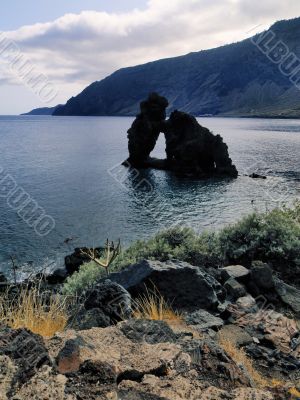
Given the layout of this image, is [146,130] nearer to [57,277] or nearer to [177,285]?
[57,277]

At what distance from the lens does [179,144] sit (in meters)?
84.6

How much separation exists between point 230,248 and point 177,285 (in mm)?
7006

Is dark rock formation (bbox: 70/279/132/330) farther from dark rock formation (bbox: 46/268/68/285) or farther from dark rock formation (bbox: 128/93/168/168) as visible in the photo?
dark rock formation (bbox: 128/93/168/168)

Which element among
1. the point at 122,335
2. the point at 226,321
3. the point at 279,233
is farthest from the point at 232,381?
the point at 279,233

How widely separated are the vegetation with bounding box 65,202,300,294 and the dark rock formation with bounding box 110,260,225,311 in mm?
4671

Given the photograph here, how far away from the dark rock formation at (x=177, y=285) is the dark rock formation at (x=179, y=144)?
65577mm

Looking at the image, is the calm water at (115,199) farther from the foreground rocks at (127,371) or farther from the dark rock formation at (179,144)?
the foreground rocks at (127,371)

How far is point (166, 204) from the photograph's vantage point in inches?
2074

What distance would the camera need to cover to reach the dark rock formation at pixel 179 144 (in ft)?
261

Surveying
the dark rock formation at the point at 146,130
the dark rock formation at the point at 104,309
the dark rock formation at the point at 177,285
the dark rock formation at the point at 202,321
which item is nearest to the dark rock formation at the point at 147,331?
the dark rock formation at the point at 104,309

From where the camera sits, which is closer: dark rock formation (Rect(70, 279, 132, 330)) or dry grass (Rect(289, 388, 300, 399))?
dry grass (Rect(289, 388, 300, 399))

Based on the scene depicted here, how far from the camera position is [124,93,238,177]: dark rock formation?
79438mm

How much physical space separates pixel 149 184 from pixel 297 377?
60811 millimetres

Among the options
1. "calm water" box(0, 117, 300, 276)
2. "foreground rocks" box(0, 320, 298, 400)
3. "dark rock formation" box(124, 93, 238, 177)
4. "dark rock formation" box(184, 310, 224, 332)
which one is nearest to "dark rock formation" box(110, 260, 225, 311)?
"dark rock formation" box(184, 310, 224, 332)
